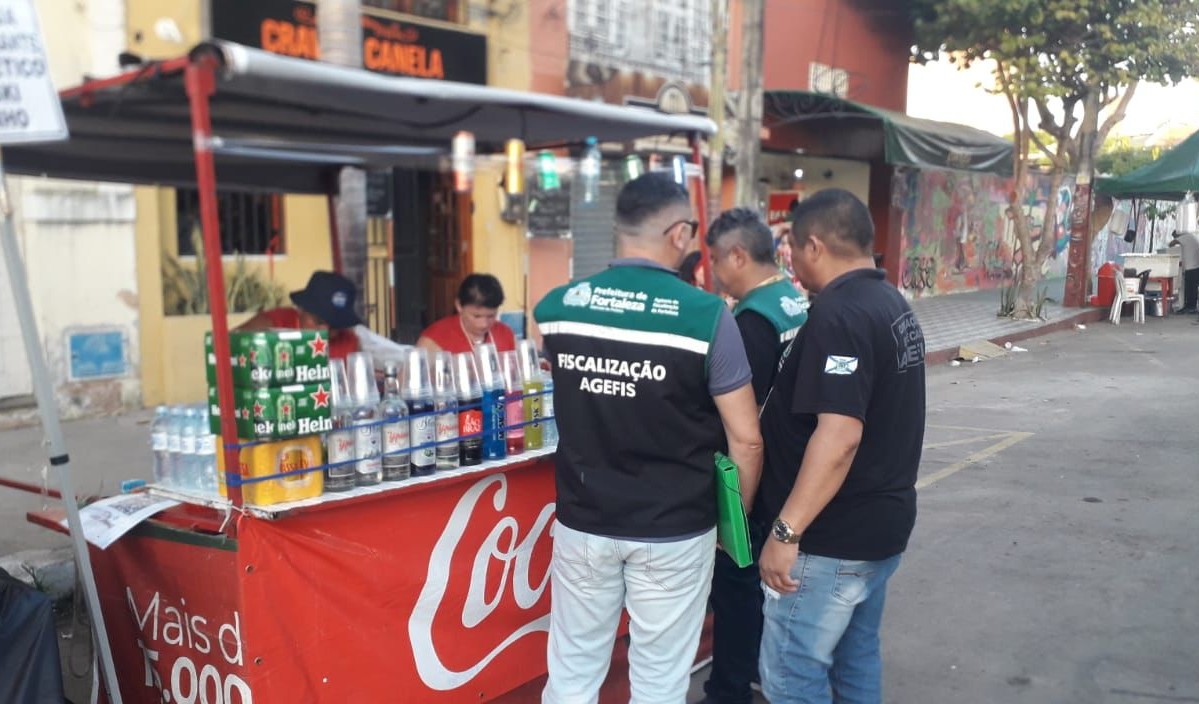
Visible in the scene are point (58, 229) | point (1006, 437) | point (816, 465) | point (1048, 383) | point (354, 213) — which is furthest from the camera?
point (1048, 383)

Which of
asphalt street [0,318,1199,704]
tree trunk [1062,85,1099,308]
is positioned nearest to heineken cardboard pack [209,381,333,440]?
asphalt street [0,318,1199,704]

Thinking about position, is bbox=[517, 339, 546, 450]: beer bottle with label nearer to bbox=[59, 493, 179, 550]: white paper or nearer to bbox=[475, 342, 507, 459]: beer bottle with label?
bbox=[475, 342, 507, 459]: beer bottle with label

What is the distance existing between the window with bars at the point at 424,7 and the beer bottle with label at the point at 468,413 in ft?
25.0

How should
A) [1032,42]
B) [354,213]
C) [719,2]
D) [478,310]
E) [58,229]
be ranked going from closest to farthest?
[478,310] < [354,213] < [58,229] < [719,2] < [1032,42]

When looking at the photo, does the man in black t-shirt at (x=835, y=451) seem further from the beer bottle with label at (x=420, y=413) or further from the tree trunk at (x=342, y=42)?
the tree trunk at (x=342, y=42)

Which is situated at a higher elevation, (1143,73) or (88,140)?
(1143,73)

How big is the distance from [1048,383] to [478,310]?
29.0ft

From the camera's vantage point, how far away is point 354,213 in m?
7.38

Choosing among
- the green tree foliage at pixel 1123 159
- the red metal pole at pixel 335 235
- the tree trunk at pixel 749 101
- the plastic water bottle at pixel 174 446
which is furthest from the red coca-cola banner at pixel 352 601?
the green tree foliage at pixel 1123 159

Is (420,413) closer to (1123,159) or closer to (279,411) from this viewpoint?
(279,411)

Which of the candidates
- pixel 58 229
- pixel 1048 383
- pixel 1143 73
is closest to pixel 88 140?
pixel 58 229

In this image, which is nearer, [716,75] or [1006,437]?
[1006,437]

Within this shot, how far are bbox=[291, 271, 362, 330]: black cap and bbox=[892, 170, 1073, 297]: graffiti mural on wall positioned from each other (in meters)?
16.8

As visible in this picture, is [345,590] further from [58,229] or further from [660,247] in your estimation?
[58,229]
